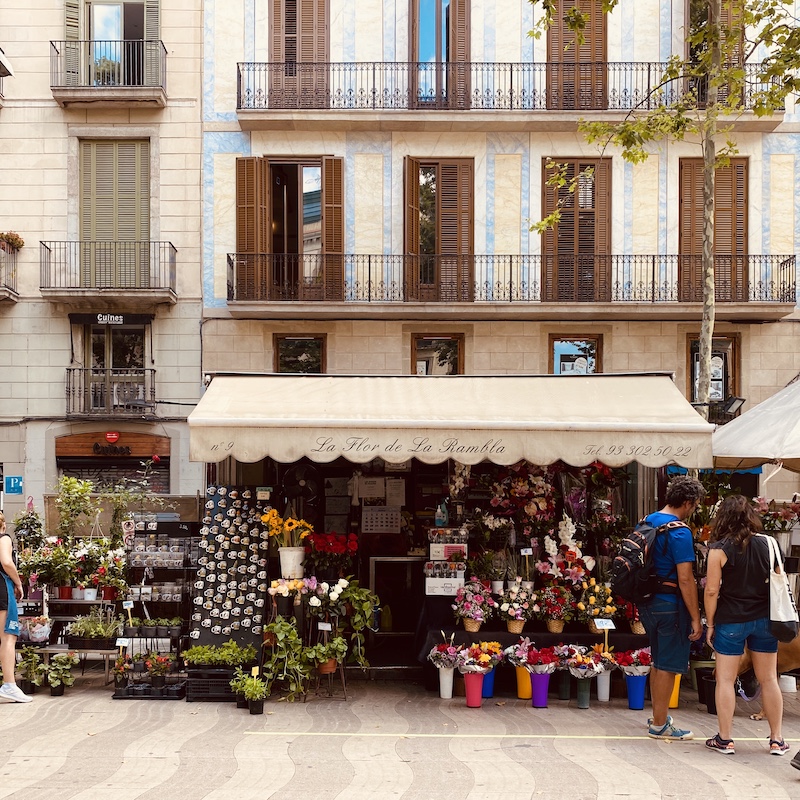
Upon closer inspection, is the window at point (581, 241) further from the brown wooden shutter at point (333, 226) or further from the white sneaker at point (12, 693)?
the white sneaker at point (12, 693)

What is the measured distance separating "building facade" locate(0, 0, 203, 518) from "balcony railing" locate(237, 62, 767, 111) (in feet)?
5.48

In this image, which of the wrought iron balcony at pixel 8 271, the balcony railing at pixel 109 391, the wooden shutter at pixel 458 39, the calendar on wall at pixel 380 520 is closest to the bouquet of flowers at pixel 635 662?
the calendar on wall at pixel 380 520

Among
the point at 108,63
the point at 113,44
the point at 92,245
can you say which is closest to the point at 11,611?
the point at 92,245

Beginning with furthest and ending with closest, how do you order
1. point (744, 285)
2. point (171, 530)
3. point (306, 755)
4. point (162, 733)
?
point (744, 285) < point (171, 530) < point (162, 733) < point (306, 755)

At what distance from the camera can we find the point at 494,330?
62.5 feet

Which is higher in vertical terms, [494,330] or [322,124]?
[322,124]

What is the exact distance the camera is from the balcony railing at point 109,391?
62.4ft

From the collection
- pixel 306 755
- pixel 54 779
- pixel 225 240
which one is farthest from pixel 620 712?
pixel 225 240

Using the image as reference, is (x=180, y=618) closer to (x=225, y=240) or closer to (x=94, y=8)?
(x=225, y=240)

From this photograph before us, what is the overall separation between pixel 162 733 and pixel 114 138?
14681mm

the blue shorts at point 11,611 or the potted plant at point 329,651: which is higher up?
the blue shorts at point 11,611

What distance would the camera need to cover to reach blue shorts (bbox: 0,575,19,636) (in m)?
8.40

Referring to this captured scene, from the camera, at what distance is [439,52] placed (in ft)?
63.0

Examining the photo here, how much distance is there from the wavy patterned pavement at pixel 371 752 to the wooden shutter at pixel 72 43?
14043 mm
